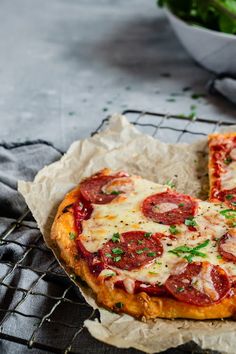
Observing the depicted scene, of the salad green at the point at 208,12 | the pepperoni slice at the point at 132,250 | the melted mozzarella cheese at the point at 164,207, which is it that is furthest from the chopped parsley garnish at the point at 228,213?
the salad green at the point at 208,12

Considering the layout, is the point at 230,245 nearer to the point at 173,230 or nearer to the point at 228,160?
the point at 173,230

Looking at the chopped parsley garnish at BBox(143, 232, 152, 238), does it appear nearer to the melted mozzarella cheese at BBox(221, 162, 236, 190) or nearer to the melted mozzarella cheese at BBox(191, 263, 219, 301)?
the melted mozzarella cheese at BBox(191, 263, 219, 301)

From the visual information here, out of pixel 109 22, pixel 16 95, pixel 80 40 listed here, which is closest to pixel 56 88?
pixel 16 95

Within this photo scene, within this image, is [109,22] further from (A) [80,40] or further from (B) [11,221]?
(B) [11,221]

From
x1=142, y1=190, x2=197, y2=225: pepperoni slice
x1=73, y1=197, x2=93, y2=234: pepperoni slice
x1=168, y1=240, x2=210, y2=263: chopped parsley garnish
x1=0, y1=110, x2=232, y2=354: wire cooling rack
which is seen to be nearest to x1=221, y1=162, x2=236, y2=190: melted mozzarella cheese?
x1=142, y1=190, x2=197, y2=225: pepperoni slice

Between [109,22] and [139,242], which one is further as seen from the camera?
[109,22]
